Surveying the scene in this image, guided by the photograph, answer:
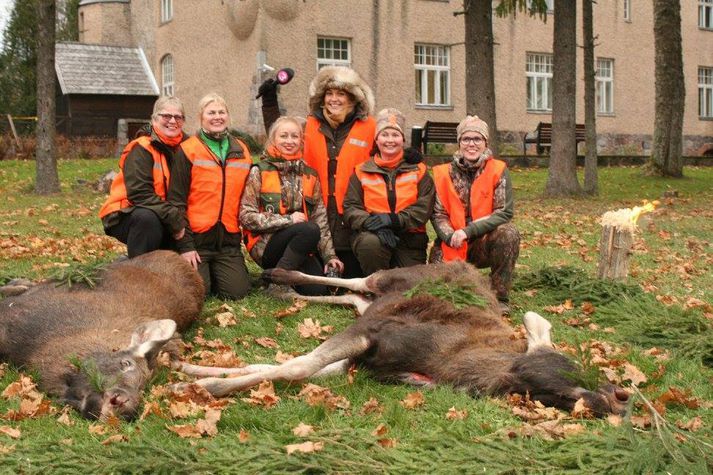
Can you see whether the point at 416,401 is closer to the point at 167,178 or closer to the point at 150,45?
the point at 167,178

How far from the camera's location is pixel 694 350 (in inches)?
259

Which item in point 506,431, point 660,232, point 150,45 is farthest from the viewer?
point 150,45

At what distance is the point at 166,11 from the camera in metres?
35.5

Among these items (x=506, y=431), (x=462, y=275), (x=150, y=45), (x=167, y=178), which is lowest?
(x=506, y=431)

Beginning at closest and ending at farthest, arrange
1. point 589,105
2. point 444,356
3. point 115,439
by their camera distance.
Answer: point 115,439 < point 444,356 < point 589,105

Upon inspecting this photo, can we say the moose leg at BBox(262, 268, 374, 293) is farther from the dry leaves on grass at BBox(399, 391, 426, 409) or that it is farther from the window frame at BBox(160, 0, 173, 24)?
the window frame at BBox(160, 0, 173, 24)

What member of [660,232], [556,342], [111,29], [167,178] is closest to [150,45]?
[111,29]

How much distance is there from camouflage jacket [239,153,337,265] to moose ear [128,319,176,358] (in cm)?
287

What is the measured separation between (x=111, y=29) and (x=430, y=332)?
118ft

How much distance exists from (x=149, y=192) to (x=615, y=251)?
4321 mm

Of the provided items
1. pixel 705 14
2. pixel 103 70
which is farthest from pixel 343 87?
pixel 705 14

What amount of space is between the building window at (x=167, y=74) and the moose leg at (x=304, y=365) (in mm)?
30602

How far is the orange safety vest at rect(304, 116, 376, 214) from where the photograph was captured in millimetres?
8766

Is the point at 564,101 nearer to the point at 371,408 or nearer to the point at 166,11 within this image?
the point at 371,408
